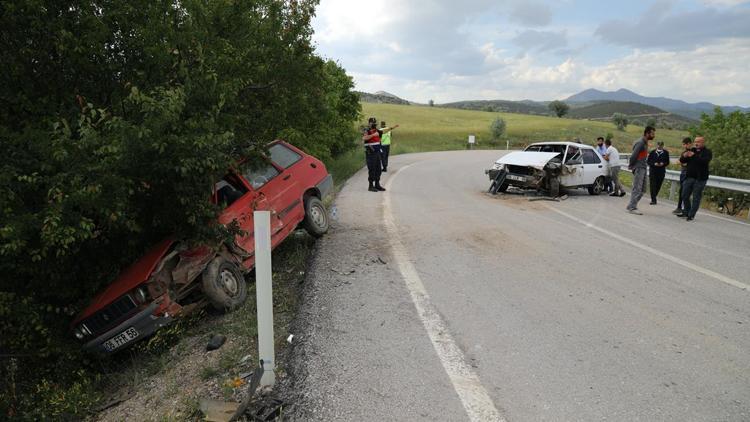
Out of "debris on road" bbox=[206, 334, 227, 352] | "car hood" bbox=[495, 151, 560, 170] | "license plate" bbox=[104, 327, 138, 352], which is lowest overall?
"license plate" bbox=[104, 327, 138, 352]

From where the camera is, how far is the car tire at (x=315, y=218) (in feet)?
24.8

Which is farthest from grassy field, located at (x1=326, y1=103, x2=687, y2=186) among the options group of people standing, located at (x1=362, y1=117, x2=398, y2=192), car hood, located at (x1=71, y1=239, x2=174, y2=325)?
car hood, located at (x1=71, y1=239, x2=174, y2=325)

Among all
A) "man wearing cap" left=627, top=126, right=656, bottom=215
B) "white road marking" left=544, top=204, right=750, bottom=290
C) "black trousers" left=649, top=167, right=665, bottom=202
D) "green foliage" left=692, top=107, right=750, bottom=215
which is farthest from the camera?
"green foliage" left=692, top=107, right=750, bottom=215

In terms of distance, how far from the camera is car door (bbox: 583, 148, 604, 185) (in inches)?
547

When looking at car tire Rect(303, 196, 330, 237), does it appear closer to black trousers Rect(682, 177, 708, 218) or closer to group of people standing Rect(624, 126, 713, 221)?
group of people standing Rect(624, 126, 713, 221)

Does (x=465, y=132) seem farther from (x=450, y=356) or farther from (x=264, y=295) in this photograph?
(x=264, y=295)

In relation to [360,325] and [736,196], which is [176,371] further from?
[736,196]

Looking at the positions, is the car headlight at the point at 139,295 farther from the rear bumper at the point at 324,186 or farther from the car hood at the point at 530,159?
the car hood at the point at 530,159

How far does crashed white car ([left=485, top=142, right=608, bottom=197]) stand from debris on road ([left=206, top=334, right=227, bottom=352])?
9.88 m

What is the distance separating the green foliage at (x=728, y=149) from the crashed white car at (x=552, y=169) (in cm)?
730

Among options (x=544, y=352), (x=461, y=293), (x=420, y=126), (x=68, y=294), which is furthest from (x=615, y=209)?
(x=420, y=126)

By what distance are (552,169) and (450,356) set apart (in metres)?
9.99

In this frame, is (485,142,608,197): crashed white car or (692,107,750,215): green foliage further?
(692,107,750,215): green foliage

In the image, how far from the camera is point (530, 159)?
13.3 metres
